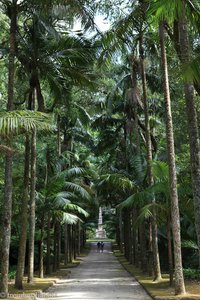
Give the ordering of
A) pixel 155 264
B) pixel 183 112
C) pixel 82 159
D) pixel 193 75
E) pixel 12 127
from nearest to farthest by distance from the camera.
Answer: pixel 193 75 < pixel 12 127 < pixel 155 264 < pixel 183 112 < pixel 82 159

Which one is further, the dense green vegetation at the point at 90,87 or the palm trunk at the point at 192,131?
the dense green vegetation at the point at 90,87

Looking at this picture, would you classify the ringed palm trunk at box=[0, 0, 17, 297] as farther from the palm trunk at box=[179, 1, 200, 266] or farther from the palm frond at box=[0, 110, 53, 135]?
the palm trunk at box=[179, 1, 200, 266]

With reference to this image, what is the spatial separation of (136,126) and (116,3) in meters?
10.6

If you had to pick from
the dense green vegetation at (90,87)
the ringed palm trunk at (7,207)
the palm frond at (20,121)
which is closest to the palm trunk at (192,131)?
the dense green vegetation at (90,87)

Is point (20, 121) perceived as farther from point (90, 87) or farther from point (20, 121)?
point (90, 87)

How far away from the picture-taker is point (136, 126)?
26.5m

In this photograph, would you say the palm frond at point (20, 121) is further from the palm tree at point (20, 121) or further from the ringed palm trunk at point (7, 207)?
the ringed palm trunk at point (7, 207)

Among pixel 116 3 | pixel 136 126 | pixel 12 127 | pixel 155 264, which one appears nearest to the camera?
pixel 12 127

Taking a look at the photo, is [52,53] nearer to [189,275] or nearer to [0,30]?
[0,30]

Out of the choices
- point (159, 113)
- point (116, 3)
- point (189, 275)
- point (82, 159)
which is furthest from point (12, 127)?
point (82, 159)

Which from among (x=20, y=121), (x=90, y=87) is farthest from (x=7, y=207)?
(x=90, y=87)

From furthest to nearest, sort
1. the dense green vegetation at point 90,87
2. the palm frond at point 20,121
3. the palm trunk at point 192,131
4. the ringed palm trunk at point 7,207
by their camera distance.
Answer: the ringed palm trunk at point 7,207, the dense green vegetation at point 90,87, the palm frond at point 20,121, the palm trunk at point 192,131

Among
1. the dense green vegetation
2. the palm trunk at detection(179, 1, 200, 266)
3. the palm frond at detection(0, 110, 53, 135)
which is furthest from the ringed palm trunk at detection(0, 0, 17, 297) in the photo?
the palm trunk at detection(179, 1, 200, 266)

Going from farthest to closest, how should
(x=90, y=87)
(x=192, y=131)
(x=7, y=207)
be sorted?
(x=90, y=87) < (x=7, y=207) < (x=192, y=131)
